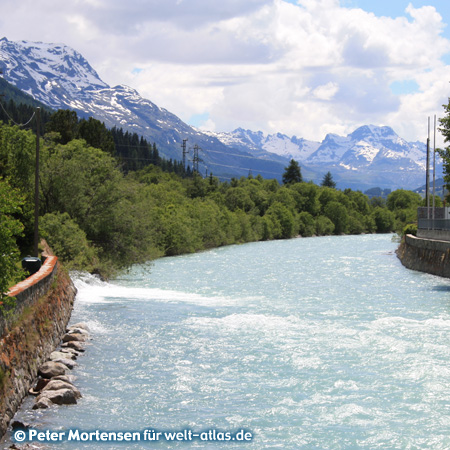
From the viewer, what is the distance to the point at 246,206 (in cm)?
11769

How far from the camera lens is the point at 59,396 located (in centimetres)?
1480

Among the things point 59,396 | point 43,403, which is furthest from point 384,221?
point 43,403

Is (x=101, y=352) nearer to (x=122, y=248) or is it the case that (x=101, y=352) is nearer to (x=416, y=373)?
(x=416, y=373)

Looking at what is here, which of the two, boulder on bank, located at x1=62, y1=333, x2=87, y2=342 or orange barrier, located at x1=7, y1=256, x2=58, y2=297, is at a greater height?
orange barrier, located at x1=7, y1=256, x2=58, y2=297

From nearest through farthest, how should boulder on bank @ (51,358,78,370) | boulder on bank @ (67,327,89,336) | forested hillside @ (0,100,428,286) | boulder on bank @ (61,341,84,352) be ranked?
boulder on bank @ (51,358,78,370), boulder on bank @ (61,341,84,352), boulder on bank @ (67,327,89,336), forested hillside @ (0,100,428,286)

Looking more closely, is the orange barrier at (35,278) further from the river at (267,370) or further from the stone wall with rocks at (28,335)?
the river at (267,370)

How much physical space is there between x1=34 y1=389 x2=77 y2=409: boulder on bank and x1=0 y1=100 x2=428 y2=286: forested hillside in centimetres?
286

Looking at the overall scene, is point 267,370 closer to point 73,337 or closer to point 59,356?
point 59,356

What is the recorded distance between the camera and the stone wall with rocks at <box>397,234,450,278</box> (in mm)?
43125

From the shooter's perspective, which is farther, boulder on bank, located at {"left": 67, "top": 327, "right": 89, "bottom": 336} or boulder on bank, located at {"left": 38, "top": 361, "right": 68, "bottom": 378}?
boulder on bank, located at {"left": 67, "top": 327, "right": 89, "bottom": 336}

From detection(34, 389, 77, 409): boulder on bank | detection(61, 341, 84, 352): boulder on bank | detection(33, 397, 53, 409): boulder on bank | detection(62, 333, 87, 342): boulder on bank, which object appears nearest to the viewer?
detection(33, 397, 53, 409): boulder on bank

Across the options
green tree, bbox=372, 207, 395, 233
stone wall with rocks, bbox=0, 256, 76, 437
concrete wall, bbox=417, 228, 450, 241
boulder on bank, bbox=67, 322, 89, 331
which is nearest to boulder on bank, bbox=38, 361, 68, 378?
stone wall with rocks, bbox=0, 256, 76, 437

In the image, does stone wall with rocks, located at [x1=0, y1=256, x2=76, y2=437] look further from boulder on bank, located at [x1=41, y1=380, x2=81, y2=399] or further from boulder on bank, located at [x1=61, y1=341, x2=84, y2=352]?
boulder on bank, located at [x1=41, y1=380, x2=81, y2=399]

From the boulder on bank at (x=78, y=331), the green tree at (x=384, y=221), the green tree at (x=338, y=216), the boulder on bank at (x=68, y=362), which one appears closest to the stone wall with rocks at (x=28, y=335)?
the boulder on bank at (x=78, y=331)
